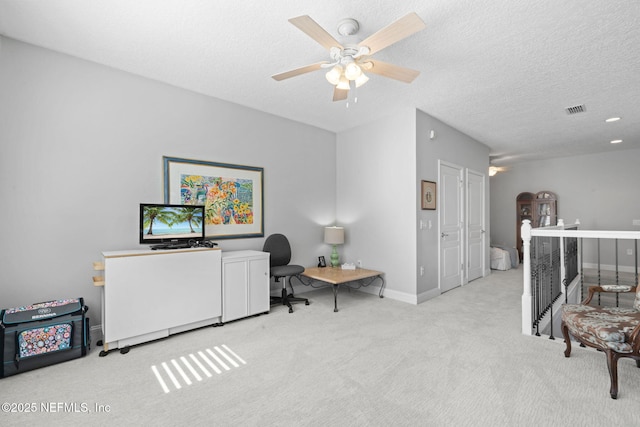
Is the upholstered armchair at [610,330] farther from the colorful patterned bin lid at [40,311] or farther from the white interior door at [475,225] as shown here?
the colorful patterned bin lid at [40,311]

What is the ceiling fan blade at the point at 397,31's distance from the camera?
5.77 feet

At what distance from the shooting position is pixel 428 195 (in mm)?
4273

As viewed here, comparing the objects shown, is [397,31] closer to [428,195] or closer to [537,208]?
[428,195]

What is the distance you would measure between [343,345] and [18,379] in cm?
251

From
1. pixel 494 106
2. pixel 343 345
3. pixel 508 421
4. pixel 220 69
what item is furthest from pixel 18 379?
pixel 494 106

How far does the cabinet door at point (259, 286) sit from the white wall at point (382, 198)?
5.75 feet

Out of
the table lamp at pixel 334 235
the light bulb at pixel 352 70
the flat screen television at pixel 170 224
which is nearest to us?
the light bulb at pixel 352 70

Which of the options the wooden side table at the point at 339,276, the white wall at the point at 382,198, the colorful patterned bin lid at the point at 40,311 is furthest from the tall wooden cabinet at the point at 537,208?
the colorful patterned bin lid at the point at 40,311

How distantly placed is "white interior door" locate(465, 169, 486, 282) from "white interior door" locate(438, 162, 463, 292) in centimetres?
33

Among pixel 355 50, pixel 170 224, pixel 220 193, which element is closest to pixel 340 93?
pixel 355 50

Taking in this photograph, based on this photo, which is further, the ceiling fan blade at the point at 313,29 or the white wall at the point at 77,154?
the white wall at the point at 77,154

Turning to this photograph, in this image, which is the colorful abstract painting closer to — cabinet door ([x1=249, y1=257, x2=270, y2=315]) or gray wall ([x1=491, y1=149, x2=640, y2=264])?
cabinet door ([x1=249, y1=257, x2=270, y2=315])

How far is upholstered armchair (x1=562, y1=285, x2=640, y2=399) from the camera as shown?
6.23ft

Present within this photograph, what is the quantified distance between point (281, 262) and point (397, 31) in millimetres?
3053
